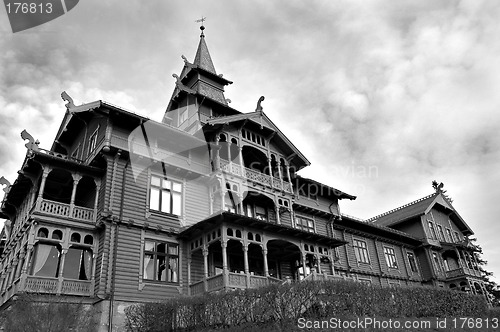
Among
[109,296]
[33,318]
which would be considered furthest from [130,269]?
[33,318]

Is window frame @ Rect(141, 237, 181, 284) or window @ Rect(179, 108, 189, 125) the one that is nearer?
window frame @ Rect(141, 237, 181, 284)

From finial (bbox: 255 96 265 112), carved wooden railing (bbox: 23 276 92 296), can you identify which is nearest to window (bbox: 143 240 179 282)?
carved wooden railing (bbox: 23 276 92 296)

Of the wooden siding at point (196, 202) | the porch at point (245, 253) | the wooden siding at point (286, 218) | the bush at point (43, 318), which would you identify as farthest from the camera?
the wooden siding at point (286, 218)

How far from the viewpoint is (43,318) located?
39.4 ft

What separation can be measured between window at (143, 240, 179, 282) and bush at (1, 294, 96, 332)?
18.7 ft

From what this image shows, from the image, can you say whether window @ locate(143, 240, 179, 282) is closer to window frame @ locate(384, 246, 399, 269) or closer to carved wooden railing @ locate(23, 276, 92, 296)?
carved wooden railing @ locate(23, 276, 92, 296)

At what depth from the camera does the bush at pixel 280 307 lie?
12.7 meters

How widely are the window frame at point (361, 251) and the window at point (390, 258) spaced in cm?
265

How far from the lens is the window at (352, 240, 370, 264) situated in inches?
1235

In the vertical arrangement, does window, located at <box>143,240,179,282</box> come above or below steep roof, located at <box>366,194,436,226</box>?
below

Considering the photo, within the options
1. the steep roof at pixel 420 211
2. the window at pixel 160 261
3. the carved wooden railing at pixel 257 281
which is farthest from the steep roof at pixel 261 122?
the steep roof at pixel 420 211

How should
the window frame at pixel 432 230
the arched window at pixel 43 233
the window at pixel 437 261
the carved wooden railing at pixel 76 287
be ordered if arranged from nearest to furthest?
the carved wooden railing at pixel 76 287
the arched window at pixel 43 233
the window at pixel 437 261
the window frame at pixel 432 230

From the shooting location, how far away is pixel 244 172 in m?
23.2

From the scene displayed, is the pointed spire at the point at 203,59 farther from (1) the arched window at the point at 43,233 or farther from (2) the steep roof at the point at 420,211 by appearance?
(2) the steep roof at the point at 420,211
